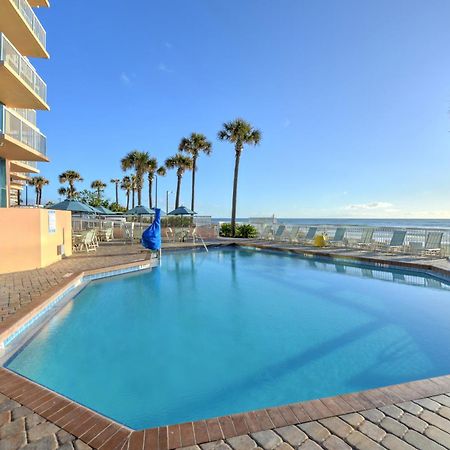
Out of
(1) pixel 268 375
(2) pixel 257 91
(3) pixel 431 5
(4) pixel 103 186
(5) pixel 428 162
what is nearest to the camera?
(1) pixel 268 375

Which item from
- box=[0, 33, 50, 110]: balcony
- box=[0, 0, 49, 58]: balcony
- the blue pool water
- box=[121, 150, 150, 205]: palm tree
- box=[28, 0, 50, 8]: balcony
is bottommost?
the blue pool water

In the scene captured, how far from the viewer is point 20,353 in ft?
13.6

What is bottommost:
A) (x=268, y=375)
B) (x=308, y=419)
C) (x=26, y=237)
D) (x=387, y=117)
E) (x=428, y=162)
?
(x=268, y=375)

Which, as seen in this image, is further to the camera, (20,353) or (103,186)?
(103,186)

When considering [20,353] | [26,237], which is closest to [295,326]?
[20,353]

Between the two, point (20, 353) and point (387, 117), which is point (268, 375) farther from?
point (387, 117)

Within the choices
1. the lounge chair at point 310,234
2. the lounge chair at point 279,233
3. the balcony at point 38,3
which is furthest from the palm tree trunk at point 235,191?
the balcony at point 38,3

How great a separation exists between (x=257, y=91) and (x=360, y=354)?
15.5 metres

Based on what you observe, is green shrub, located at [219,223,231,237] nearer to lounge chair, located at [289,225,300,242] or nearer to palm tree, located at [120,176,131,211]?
lounge chair, located at [289,225,300,242]

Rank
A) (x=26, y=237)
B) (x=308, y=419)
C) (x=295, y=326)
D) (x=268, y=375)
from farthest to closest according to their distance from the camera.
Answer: (x=26, y=237)
(x=295, y=326)
(x=268, y=375)
(x=308, y=419)

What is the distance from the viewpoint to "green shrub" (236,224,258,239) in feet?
70.8

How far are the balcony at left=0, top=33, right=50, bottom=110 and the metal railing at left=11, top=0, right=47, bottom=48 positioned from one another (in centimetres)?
139

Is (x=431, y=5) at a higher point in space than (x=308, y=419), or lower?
higher

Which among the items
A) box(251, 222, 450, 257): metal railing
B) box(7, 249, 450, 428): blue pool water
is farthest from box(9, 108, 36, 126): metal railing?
box(251, 222, 450, 257): metal railing
